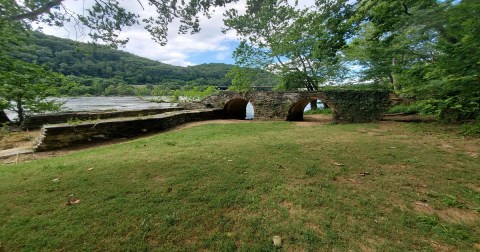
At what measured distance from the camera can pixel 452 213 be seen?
248cm

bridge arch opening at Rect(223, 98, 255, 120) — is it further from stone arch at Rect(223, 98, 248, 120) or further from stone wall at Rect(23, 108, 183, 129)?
stone wall at Rect(23, 108, 183, 129)

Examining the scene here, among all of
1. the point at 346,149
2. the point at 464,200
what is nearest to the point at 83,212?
the point at 464,200

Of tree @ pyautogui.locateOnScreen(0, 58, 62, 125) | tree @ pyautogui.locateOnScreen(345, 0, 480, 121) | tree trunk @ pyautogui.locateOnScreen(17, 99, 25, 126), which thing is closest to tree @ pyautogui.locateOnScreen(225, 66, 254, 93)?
tree @ pyautogui.locateOnScreen(345, 0, 480, 121)

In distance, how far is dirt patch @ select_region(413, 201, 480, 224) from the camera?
2.35m

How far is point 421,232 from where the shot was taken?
2.13 m

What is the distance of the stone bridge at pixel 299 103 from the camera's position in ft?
35.8

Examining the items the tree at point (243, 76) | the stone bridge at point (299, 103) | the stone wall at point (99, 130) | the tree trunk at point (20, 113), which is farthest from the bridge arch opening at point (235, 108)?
the tree trunk at point (20, 113)

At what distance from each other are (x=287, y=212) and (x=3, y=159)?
6.94 metres

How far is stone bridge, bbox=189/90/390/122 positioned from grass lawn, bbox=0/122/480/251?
7048 millimetres

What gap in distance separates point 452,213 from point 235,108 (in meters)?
13.9

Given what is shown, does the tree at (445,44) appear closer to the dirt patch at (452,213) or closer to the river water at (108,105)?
the dirt patch at (452,213)

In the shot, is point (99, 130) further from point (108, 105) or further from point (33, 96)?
Answer: point (108, 105)

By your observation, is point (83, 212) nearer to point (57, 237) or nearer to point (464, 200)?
point (57, 237)

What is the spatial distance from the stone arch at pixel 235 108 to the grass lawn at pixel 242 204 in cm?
1099
